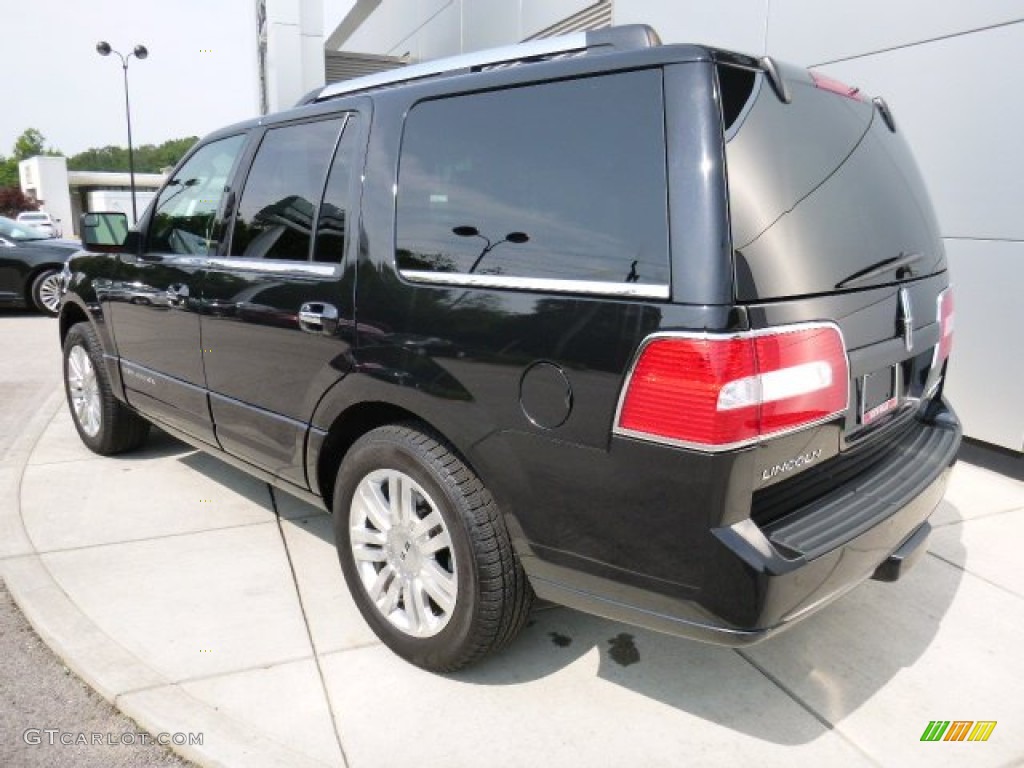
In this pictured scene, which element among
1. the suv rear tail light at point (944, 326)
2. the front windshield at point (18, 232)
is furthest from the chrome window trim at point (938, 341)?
the front windshield at point (18, 232)

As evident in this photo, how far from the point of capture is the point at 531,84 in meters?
2.32

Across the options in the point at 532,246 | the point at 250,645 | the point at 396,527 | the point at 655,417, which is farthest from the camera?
the point at 250,645

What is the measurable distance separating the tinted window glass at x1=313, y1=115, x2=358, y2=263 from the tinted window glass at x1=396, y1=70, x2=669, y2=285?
30cm

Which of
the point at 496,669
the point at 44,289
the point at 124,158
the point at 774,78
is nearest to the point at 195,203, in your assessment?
the point at 496,669

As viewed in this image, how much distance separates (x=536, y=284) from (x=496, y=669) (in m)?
1.41

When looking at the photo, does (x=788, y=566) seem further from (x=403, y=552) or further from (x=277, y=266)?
(x=277, y=266)

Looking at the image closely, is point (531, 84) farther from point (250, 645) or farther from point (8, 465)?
point (8, 465)

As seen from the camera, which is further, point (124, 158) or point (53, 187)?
point (124, 158)

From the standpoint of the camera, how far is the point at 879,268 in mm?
2342

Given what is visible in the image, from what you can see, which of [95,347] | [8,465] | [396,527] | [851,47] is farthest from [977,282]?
[8,465]

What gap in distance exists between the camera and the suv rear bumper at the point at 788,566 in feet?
6.40

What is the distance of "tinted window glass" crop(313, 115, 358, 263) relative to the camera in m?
2.88

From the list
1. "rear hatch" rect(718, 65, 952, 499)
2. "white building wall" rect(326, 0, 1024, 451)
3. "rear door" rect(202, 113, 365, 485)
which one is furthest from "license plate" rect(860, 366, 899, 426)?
"white building wall" rect(326, 0, 1024, 451)

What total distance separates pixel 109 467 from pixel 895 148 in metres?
4.54
